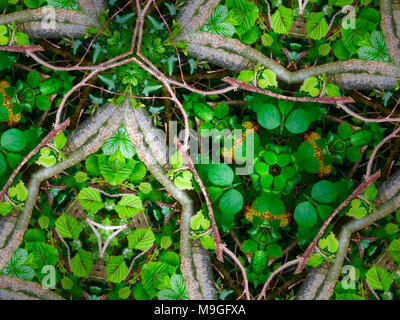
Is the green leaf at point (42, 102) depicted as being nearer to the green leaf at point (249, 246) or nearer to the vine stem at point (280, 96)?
the vine stem at point (280, 96)

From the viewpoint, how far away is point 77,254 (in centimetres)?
156

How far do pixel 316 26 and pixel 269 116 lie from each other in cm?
47

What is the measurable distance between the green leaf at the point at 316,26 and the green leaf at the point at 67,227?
136 centimetres

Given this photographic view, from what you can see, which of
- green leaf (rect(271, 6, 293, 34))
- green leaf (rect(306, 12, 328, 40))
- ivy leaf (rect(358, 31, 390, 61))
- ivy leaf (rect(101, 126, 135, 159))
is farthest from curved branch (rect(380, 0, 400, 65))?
ivy leaf (rect(101, 126, 135, 159))

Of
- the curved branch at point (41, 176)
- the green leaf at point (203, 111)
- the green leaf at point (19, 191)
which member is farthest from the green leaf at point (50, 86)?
the green leaf at point (203, 111)

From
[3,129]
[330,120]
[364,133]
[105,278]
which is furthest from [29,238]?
[364,133]

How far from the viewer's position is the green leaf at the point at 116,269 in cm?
153

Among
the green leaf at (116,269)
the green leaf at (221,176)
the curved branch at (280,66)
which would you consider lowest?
the green leaf at (116,269)

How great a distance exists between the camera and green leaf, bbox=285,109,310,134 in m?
1.50

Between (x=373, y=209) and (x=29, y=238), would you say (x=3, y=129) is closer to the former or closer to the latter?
(x=29, y=238)

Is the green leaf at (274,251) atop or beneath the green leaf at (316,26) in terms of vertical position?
beneath

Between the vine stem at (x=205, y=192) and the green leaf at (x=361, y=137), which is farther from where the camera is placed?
the green leaf at (x=361, y=137)
